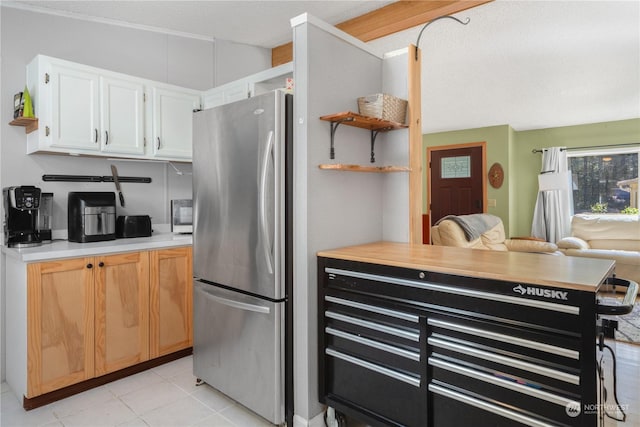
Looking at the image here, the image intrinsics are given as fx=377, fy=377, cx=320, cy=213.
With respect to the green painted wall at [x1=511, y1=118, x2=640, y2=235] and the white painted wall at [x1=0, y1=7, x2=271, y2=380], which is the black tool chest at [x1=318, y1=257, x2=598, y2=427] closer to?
the white painted wall at [x1=0, y1=7, x2=271, y2=380]

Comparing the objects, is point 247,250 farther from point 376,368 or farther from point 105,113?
point 105,113

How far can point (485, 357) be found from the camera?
1.35 metres

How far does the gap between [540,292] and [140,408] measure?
2.17 meters

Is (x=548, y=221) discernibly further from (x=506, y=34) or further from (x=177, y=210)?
(x=177, y=210)

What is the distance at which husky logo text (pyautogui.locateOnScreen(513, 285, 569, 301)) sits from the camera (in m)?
1.20

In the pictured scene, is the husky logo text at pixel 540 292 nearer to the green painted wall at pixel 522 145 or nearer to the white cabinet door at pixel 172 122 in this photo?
the white cabinet door at pixel 172 122

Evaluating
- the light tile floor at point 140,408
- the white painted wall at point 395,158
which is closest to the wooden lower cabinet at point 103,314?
the light tile floor at point 140,408

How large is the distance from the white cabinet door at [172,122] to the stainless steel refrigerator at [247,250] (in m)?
0.79

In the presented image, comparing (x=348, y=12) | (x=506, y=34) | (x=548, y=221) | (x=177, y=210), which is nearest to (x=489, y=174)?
(x=548, y=221)

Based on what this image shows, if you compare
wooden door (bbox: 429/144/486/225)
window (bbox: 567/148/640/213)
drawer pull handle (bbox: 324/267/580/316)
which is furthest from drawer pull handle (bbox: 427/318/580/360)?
window (bbox: 567/148/640/213)

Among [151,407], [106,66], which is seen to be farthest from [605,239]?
[106,66]

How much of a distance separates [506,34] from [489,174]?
3.98 meters

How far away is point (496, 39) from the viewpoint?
3324mm

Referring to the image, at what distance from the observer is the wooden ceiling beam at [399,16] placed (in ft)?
8.42
